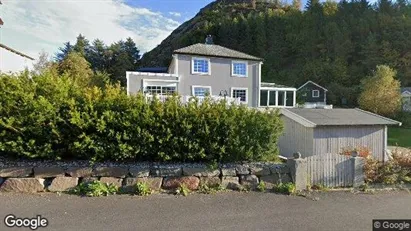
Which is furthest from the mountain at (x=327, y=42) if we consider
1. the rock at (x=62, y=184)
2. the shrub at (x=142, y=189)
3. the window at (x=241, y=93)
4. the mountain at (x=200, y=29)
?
the rock at (x=62, y=184)

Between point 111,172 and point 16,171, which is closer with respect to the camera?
point 16,171

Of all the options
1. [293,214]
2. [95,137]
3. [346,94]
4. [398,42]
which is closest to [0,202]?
[95,137]

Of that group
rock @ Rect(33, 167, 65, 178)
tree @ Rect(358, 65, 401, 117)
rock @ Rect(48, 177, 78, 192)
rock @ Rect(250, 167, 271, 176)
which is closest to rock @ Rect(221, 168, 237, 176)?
rock @ Rect(250, 167, 271, 176)

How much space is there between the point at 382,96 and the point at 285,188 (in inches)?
1286

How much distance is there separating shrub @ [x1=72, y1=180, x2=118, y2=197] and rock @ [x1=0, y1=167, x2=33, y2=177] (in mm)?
1145

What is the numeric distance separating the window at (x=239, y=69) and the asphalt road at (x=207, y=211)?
20940mm

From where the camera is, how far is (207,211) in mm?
5148

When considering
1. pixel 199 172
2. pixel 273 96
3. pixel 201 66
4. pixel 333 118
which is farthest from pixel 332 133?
pixel 273 96

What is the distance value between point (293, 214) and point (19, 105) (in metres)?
6.67

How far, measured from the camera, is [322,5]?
7669 centimetres

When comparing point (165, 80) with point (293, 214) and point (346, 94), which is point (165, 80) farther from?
point (346, 94)

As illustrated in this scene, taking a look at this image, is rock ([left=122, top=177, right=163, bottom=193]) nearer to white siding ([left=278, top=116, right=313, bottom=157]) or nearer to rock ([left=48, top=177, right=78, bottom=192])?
rock ([left=48, top=177, right=78, bottom=192])

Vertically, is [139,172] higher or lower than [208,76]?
lower

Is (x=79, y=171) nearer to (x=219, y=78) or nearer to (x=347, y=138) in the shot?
(x=347, y=138)
